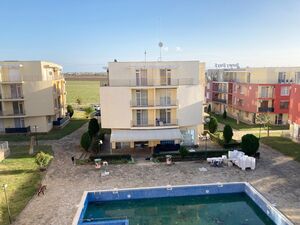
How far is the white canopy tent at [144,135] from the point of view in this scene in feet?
117

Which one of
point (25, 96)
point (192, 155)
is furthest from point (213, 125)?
point (25, 96)

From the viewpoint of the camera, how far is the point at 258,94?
57.8 metres

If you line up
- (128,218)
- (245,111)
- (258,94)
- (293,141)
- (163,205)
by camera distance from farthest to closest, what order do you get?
(245,111) < (258,94) < (293,141) < (163,205) < (128,218)

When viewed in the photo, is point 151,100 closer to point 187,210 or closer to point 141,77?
point 141,77

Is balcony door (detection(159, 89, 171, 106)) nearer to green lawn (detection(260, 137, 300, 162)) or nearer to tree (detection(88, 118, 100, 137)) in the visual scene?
tree (detection(88, 118, 100, 137))

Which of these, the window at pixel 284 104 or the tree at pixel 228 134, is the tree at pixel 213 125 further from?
the window at pixel 284 104

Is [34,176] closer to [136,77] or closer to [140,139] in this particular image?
[140,139]

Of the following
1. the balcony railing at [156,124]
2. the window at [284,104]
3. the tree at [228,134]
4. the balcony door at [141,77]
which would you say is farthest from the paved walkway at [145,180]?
the window at [284,104]

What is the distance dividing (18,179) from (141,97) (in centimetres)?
1918

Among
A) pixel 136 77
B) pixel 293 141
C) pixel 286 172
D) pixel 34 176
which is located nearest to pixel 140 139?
pixel 136 77

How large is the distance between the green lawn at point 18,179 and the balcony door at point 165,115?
57.9 feet

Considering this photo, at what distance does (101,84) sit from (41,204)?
1993 centimetres

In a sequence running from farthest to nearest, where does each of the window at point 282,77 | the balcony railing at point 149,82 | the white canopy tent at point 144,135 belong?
1. the window at point 282,77
2. the balcony railing at point 149,82
3. the white canopy tent at point 144,135

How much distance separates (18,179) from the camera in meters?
28.8
